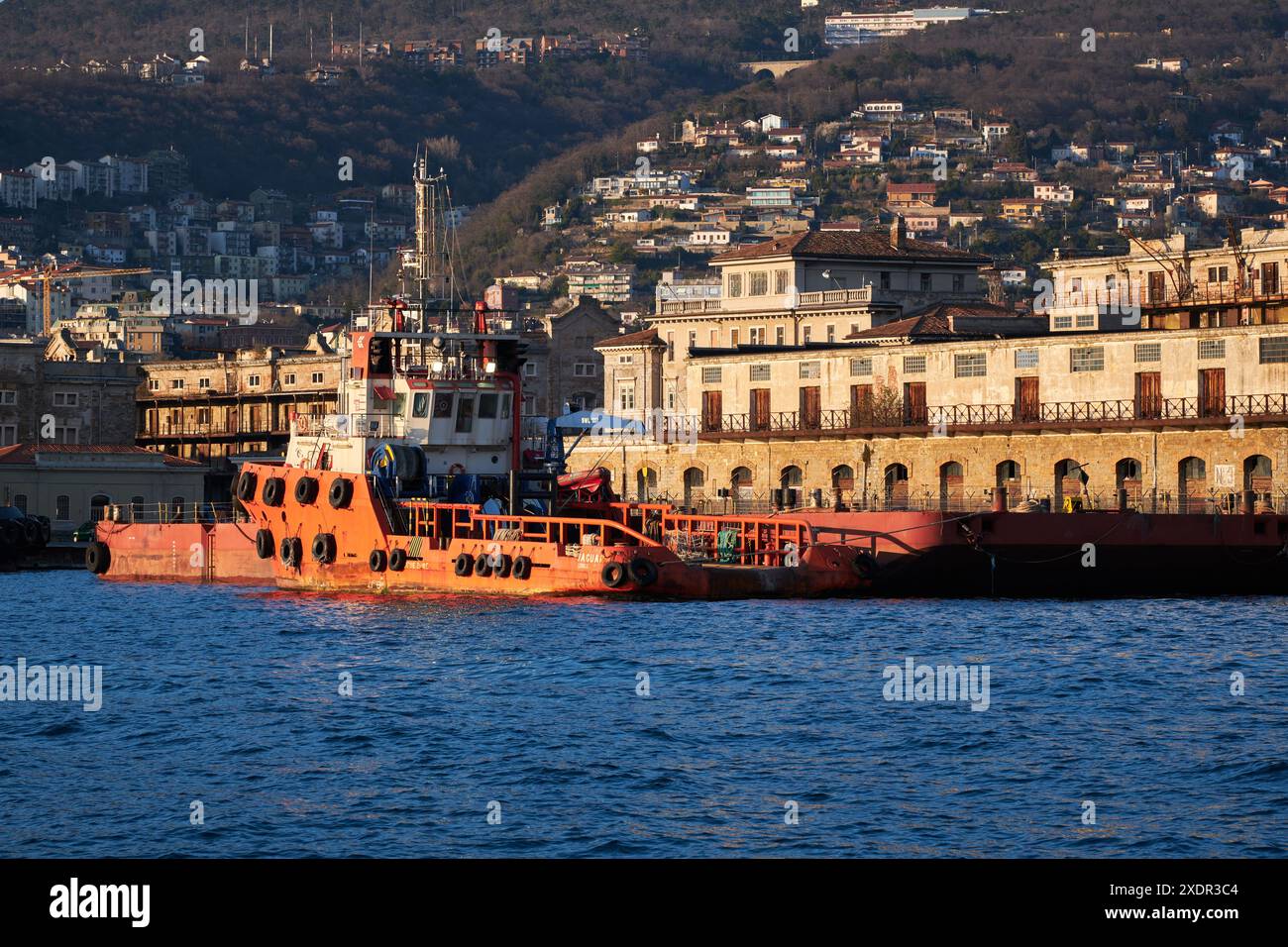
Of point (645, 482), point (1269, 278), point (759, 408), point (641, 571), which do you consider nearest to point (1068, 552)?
point (641, 571)

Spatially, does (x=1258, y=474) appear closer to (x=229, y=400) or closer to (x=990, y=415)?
(x=990, y=415)

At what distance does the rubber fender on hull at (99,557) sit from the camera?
208 feet

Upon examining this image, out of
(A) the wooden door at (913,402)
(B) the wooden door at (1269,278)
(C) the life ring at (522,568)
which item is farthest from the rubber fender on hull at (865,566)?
(B) the wooden door at (1269,278)

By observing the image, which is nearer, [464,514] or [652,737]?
[652,737]

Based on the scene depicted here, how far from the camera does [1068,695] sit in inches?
1249

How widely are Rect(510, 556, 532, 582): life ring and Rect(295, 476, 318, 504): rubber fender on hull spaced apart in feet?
23.5

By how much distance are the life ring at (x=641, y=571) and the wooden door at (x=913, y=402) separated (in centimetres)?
2755

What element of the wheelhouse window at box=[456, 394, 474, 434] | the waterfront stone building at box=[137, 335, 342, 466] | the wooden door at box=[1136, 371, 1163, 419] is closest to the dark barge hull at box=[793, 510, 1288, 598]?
the wheelhouse window at box=[456, 394, 474, 434]

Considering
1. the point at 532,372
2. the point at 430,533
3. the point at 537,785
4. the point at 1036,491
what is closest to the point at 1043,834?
the point at 537,785

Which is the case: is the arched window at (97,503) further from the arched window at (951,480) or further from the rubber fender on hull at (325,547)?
the rubber fender on hull at (325,547)

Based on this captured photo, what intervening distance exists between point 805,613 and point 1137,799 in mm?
19922

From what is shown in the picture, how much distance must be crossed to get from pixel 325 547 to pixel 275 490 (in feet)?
9.97

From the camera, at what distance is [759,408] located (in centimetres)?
7750
